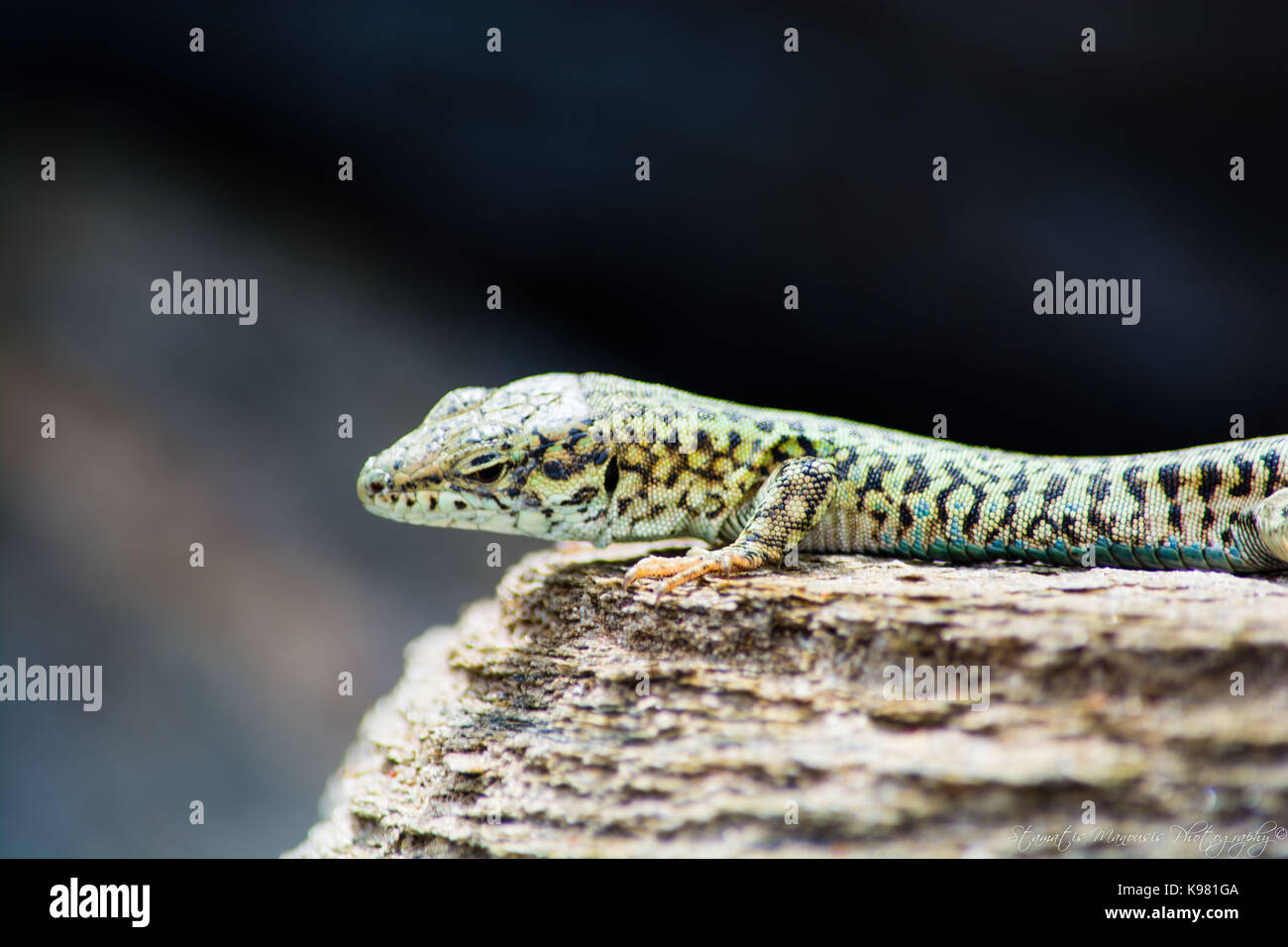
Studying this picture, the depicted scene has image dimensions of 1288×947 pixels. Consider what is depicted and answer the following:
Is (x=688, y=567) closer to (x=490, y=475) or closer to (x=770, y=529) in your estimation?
(x=770, y=529)

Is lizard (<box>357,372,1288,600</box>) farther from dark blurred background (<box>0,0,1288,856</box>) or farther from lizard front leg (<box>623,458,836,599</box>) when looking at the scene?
dark blurred background (<box>0,0,1288,856</box>)

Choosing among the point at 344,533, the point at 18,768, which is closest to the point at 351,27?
the point at 344,533

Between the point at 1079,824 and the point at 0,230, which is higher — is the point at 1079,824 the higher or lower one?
the lower one

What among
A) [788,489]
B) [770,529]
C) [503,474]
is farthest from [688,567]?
[503,474]

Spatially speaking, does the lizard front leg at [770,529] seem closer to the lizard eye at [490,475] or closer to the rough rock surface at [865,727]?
the rough rock surface at [865,727]

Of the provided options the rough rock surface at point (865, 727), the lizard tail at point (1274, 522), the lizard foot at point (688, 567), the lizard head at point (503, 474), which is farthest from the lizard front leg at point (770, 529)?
the lizard tail at point (1274, 522)

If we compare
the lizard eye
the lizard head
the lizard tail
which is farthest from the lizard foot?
the lizard tail

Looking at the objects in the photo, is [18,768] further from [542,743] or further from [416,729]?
[542,743]
